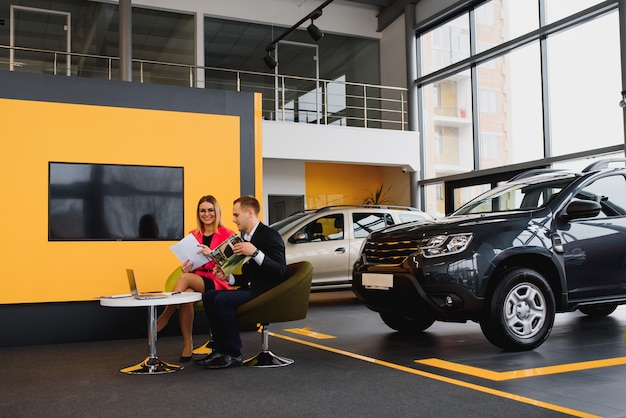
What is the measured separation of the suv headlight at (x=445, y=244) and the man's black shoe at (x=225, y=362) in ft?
5.33

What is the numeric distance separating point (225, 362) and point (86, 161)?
2776 mm

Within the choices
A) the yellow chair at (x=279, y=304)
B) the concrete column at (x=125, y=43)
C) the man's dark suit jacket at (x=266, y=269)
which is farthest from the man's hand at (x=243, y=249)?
the concrete column at (x=125, y=43)

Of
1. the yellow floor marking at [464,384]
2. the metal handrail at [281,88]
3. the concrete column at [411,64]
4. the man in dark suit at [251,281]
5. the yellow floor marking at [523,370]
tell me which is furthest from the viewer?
the concrete column at [411,64]

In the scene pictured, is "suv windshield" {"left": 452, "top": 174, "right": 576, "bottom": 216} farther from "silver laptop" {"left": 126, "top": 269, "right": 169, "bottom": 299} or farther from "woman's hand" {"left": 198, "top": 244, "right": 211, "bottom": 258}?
"silver laptop" {"left": 126, "top": 269, "right": 169, "bottom": 299}

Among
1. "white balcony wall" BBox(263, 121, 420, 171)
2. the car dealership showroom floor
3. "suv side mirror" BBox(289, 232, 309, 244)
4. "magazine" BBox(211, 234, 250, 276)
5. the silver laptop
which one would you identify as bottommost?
the car dealership showroom floor

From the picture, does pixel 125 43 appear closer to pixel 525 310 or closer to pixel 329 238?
pixel 329 238

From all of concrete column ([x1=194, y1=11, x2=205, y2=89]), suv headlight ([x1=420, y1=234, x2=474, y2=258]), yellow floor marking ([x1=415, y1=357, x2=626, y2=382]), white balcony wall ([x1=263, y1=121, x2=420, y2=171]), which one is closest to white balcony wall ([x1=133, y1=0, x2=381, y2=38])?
concrete column ([x1=194, y1=11, x2=205, y2=89])

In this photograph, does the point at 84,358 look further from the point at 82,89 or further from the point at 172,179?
the point at 82,89

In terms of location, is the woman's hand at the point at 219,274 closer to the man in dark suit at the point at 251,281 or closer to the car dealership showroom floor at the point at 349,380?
the man in dark suit at the point at 251,281

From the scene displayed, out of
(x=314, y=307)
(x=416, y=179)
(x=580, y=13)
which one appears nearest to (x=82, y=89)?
(x=314, y=307)

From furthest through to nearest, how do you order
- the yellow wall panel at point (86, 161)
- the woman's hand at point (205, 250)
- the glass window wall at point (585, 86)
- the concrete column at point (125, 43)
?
the glass window wall at point (585, 86) < the concrete column at point (125, 43) < the yellow wall panel at point (86, 161) < the woman's hand at point (205, 250)

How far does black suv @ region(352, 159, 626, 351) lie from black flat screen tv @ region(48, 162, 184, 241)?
7.07ft

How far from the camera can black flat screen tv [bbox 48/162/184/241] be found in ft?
21.0

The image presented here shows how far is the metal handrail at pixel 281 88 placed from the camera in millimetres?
13414
